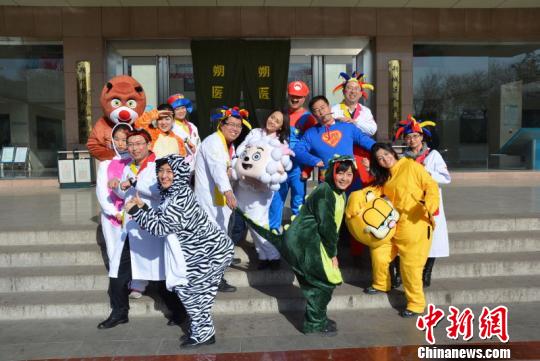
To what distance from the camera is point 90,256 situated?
4.60 meters

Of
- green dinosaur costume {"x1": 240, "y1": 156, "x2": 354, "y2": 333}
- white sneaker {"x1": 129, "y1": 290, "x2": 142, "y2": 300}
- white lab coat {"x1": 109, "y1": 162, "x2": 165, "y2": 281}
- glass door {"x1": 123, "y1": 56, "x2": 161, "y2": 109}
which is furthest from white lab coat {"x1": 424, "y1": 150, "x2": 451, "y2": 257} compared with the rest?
glass door {"x1": 123, "y1": 56, "x2": 161, "y2": 109}

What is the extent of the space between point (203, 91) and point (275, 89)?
1.84 metres

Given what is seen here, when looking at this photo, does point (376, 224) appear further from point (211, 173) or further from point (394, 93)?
point (394, 93)

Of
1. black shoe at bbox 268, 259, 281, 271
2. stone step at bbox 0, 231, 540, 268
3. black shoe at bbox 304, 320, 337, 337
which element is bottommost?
black shoe at bbox 304, 320, 337, 337

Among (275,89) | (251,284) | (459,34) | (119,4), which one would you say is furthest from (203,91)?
(251,284)

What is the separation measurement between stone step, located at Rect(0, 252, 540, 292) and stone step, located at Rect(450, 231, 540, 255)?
0.13 metres

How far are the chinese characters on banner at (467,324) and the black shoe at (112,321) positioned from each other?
243 cm

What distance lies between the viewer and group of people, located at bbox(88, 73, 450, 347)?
3227mm

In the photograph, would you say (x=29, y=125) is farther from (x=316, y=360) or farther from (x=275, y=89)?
(x=316, y=360)

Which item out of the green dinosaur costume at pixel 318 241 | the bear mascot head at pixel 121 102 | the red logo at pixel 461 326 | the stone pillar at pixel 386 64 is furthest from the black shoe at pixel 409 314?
the stone pillar at pixel 386 64

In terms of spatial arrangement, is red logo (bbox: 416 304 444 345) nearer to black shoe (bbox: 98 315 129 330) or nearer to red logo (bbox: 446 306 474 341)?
red logo (bbox: 446 306 474 341)

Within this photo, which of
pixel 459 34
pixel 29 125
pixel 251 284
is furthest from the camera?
pixel 29 125

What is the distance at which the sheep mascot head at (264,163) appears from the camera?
3777 mm

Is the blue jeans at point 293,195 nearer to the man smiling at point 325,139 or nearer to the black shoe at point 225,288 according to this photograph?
the man smiling at point 325,139
